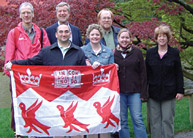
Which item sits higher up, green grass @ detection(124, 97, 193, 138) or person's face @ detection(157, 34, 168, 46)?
person's face @ detection(157, 34, 168, 46)

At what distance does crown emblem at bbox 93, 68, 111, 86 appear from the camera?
17.6ft

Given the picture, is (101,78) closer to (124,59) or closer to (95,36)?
(124,59)

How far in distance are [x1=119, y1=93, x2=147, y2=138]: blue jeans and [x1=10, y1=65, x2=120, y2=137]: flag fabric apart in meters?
0.25

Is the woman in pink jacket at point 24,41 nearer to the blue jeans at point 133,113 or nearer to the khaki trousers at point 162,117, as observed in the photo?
the blue jeans at point 133,113

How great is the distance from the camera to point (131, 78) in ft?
17.9

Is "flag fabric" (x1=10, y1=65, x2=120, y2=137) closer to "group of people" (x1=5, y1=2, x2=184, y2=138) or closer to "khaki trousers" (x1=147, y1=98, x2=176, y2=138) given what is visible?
"group of people" (x1=5, y1=2, x2=184, y2=138)

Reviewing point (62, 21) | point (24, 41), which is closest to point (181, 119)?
point (62, 21)

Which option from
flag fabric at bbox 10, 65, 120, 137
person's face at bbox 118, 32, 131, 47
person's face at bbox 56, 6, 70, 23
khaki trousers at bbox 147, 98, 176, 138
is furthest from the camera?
person's face at bbox 56, 6, 70, 23

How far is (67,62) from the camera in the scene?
5.17 metres

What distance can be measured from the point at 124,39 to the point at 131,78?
26.9 inches

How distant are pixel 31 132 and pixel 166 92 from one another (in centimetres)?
239

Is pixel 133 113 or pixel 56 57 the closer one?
pixel 56 57

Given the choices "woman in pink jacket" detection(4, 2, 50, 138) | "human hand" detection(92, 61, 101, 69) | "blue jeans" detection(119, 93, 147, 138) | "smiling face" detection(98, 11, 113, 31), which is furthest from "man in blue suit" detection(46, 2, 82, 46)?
"blue jeans" detection(119, 93, 147, 138)

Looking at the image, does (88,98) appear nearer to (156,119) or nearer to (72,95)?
(72,95)
